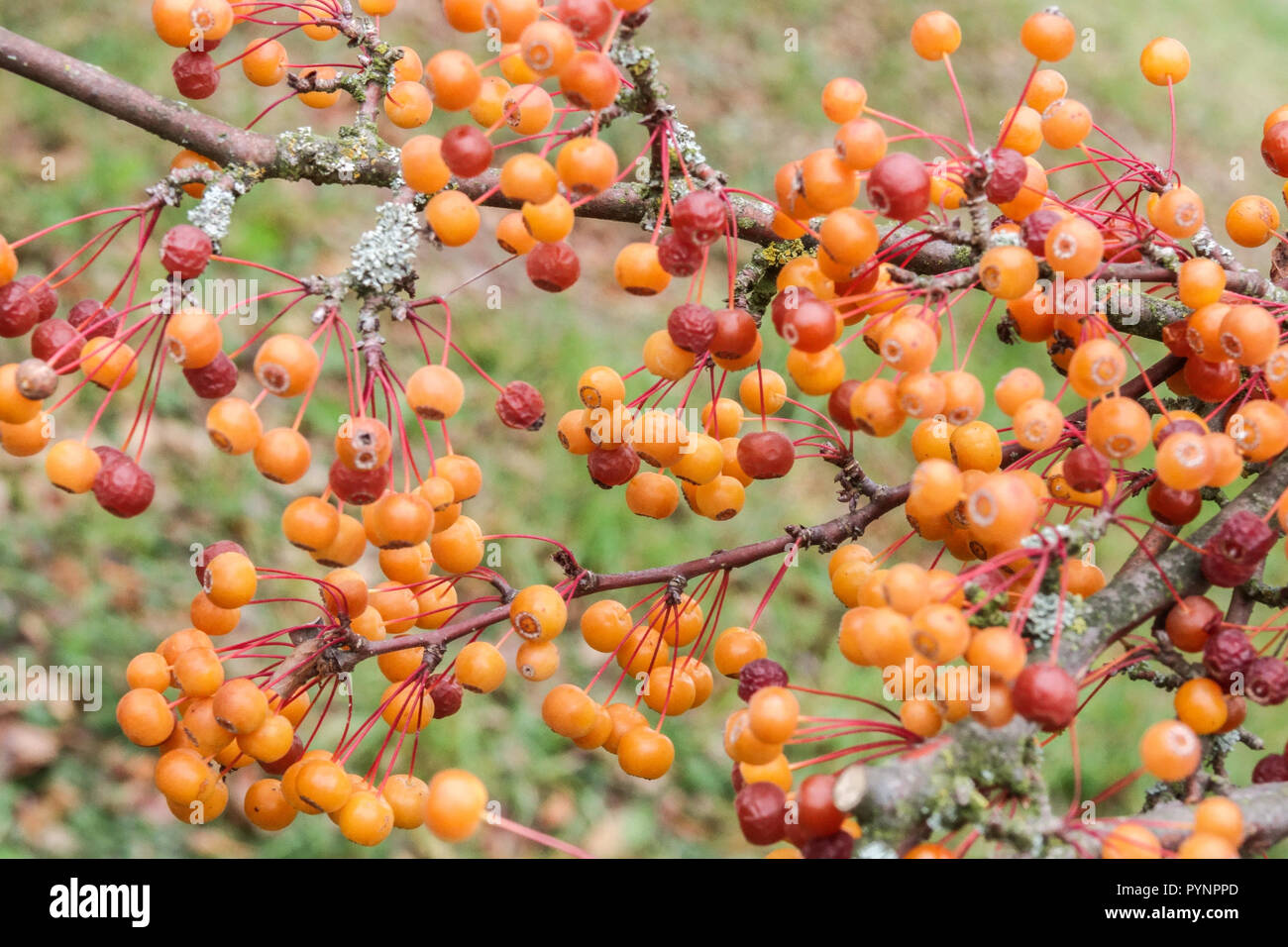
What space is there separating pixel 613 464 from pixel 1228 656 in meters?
0.64

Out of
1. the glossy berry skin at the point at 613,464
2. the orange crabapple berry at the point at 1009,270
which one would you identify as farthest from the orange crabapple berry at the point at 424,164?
the orange crabapple berry at the point at 1009,270

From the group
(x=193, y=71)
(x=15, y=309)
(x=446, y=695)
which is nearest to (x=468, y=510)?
(x=446, y=695)

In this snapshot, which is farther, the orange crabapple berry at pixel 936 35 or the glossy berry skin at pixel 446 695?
the glossy berry skin at pixel 446 695

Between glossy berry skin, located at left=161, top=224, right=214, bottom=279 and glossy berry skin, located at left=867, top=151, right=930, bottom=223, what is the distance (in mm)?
620

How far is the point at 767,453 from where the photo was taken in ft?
4.06

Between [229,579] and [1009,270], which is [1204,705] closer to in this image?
[1009,270]

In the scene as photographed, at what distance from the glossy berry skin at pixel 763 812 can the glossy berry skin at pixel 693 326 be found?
1.42 feet

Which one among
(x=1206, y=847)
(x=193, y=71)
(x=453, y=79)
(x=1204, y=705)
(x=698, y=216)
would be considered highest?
(x=193, y=71)

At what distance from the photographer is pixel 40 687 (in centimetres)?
267

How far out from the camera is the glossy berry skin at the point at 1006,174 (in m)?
1.04

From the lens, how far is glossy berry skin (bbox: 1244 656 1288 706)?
933mm

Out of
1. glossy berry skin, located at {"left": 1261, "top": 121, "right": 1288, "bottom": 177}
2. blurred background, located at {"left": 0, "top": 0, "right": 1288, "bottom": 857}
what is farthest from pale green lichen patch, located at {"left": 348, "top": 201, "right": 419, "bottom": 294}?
blurred background, located at {"left": 0, "top": 0, "right": 1288, "bottom": 857}

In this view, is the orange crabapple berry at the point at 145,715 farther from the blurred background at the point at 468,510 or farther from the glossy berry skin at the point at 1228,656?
the blurred background at the point at 468,510

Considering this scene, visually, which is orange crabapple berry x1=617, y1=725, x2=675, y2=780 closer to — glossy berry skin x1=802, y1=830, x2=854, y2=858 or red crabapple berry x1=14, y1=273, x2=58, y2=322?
glossy berry skin x1=802, y1=830, x2=854, y2=858
